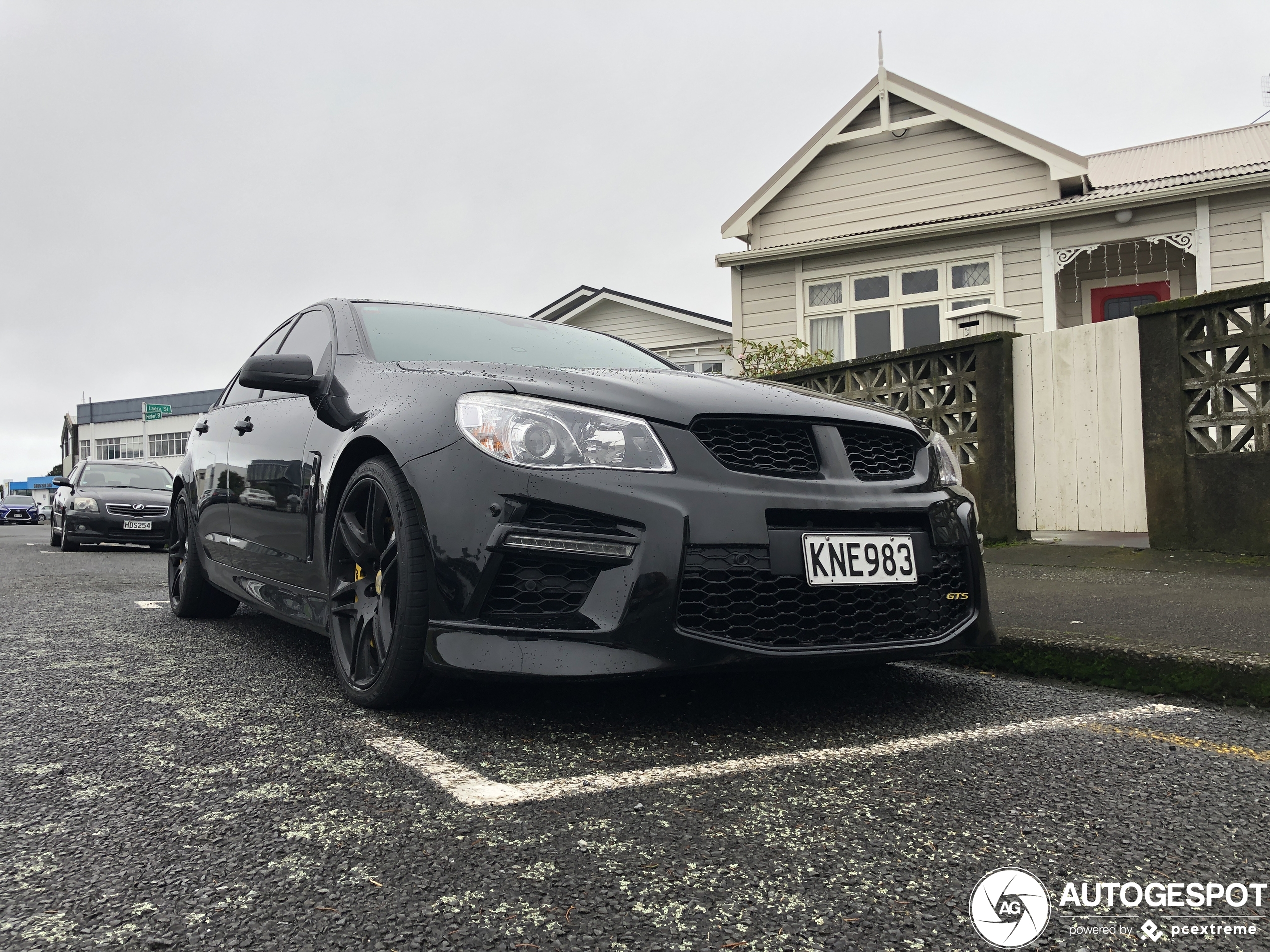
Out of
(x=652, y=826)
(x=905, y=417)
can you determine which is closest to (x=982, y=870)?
(x=652, y=826)

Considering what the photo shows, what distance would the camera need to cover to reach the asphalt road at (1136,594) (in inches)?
156

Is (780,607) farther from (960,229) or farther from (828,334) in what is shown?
(828,334)

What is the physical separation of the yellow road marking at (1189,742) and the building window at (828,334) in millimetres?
11545

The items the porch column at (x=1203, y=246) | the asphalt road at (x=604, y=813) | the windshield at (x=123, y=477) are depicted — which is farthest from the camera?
the windshield at (x=123, y=477)

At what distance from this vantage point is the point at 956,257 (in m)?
13.4

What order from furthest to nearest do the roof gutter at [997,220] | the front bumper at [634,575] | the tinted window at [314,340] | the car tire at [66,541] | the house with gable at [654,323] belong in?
the house with gable at [654,323] → the car tire at [66,541] → the roof gutter at [997,220] → the tinted window at [314,340] → the front bumper at [634,575]

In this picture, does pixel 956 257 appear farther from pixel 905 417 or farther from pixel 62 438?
pixel 62 438

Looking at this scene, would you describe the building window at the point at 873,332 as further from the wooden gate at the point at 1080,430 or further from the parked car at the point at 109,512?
the parked car at the point at 109,512

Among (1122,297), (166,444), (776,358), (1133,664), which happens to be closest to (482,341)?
(1133,664)

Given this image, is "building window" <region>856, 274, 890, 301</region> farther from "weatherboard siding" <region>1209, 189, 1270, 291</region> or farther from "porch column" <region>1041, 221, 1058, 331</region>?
"weatherboard siding" <region>1209, 189, 1270, 291</region>

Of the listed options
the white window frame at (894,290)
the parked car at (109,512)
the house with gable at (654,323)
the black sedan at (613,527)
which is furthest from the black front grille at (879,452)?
the house with gable at (654,323)

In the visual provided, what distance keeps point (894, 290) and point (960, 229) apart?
3.77 ft

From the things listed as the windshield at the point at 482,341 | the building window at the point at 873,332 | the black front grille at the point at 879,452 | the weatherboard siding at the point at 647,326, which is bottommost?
the black front grille at the point at 879,452

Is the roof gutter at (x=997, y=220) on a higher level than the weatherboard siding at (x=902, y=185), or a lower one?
lower
